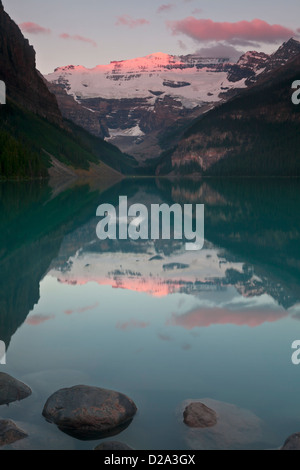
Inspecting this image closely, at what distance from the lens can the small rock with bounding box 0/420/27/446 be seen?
10.6 meters

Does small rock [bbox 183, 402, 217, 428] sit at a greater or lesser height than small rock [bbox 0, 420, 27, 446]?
greater

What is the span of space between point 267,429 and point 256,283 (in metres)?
14.4

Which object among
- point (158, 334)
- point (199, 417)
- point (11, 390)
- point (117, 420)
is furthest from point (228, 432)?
point (158, 334)

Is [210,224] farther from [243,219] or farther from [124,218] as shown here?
[124,218]

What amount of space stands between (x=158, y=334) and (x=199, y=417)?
5.77m

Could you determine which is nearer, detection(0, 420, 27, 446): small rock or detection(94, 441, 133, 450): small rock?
detection(94, 441, 133, 450): small rock

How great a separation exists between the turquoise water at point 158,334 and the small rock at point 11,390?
24 cm

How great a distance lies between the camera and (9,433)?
35.3 ft

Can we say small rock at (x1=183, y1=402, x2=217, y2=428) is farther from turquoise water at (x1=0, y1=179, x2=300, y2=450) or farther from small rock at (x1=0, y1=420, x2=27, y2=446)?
small rock at (x1=0, y1=420, x2=27, y2=446)

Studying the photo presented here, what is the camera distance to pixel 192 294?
22625 mm

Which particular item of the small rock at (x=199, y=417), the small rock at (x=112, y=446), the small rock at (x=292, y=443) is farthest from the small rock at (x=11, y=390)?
the small rock at (x=292, y=443)

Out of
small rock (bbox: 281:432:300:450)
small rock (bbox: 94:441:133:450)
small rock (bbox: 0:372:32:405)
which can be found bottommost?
small rock (bbox: 94:441:133:450)

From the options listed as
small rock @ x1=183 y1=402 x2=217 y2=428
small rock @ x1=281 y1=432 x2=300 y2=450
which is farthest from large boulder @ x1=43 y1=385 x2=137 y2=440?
small rock @ x1=281 y1=432 x2=300 y2=450

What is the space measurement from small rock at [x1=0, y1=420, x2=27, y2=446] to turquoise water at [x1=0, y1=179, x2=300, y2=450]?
→ 0.64 feet
